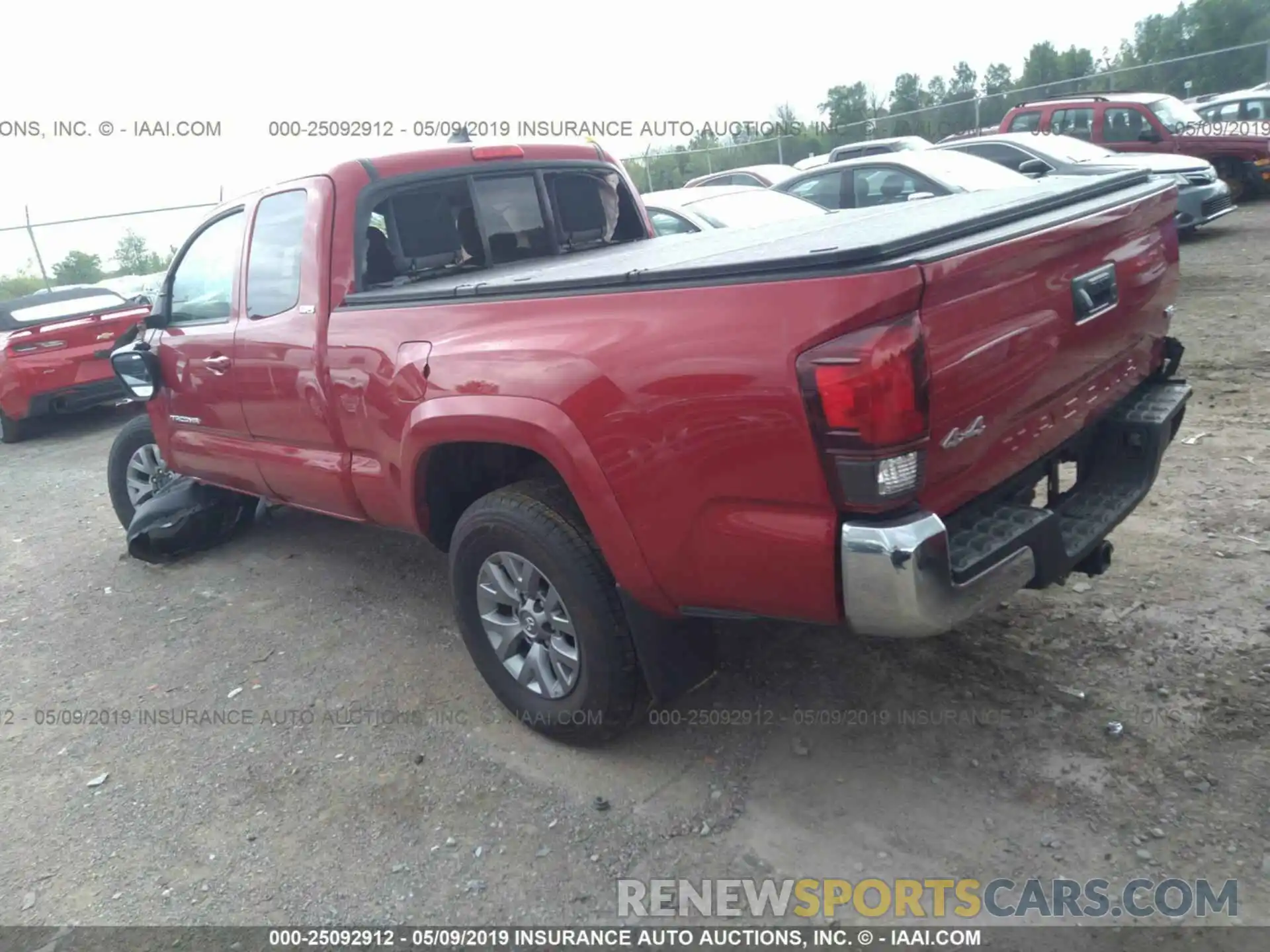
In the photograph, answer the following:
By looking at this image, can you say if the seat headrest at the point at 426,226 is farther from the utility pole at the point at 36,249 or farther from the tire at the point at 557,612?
the utility pole at the point at 36,249

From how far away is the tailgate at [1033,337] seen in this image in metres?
2.31

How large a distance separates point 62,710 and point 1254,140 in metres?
15.4

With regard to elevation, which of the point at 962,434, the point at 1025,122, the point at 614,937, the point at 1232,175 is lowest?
the point at 614,937

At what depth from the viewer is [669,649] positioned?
116 inches

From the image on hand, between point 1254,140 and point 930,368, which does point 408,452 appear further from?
point 1254,140

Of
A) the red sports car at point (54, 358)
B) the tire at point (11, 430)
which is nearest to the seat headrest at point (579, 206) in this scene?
the red sports car at point (54, 358)

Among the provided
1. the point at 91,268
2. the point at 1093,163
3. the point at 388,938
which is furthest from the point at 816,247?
the point at 91,268

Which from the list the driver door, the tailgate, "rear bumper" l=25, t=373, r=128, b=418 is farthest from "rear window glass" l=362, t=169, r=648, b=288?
"rear bumper" l=25, t=373, r=128, b=418

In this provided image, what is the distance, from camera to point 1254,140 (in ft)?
43.8

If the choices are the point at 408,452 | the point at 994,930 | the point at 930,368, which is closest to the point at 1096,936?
the point at 994,930

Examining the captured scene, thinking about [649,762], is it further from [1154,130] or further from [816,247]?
[1154,130]

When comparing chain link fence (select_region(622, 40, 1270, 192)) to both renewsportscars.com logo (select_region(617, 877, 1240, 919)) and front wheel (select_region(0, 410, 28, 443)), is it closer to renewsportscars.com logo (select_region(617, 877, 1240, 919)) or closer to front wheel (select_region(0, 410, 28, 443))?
front wheel (select_region(0, 410, 28, 443))

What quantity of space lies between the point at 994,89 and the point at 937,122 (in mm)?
5626

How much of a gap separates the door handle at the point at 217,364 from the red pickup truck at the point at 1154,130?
1122cm
